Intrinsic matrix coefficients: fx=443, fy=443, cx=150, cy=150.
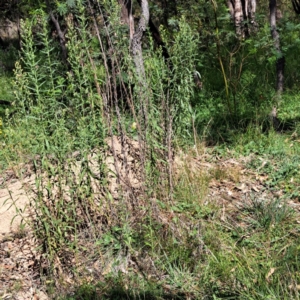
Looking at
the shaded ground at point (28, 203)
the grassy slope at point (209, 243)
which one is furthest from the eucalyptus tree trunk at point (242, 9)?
→ the grassy slope at point (209, 243)

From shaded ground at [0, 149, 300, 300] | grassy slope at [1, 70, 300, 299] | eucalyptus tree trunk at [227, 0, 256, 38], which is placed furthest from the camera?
eucalyptus tree trunk at [227, 0, 256, 38]

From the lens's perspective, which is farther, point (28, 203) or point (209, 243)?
point (28, 203)

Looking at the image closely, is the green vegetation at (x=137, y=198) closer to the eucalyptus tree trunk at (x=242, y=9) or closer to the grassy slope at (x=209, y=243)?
the grassy slope at (x=209, y=243)

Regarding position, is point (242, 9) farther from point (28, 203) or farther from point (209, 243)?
point (209, 243)

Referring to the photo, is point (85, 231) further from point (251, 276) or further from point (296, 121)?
point (296, 121)

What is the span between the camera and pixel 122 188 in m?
3.74

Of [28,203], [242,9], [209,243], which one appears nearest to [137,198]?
[209,243]

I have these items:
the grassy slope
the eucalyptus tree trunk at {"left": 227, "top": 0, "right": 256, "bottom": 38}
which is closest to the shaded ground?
the grassy slope

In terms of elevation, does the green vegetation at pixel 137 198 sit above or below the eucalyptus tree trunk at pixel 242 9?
below

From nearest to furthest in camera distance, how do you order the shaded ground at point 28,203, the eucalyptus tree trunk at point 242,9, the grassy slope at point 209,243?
1. the grassy slope at point 209,243
2. the shaded ground at point 28,203
3. the eucalyptus tree trunk at point 242,9

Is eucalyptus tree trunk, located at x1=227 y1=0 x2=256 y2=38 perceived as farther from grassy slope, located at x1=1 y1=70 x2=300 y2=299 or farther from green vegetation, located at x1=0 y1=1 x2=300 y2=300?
green vegetation, located at x1=0 y1=1 x2=300 y2=300

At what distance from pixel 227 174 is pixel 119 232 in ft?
5.39

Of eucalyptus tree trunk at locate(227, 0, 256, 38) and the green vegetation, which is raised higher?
eucalyptus tree trunk at locate(227, 0, 256, 38)

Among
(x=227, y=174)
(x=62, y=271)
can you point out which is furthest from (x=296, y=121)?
(x=62, y=271)
